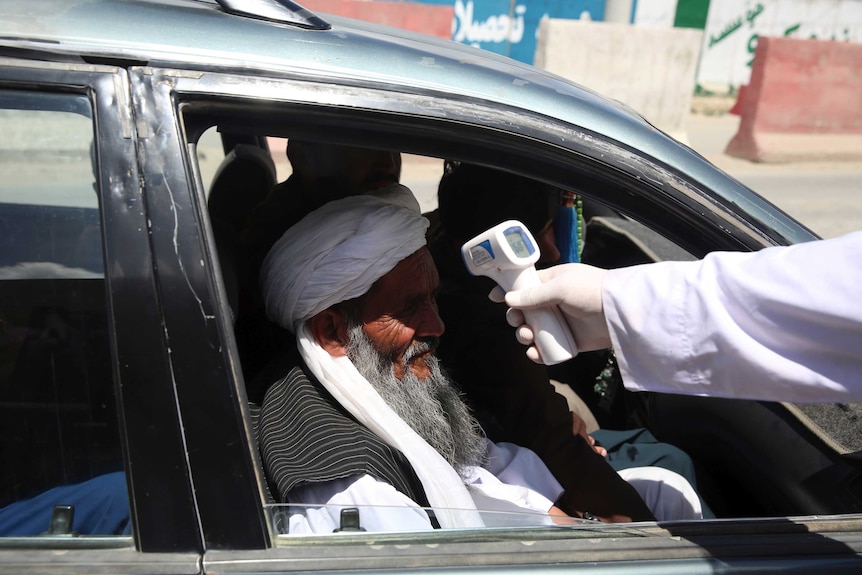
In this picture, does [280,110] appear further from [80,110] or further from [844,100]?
[844,100]

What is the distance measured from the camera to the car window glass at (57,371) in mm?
1237

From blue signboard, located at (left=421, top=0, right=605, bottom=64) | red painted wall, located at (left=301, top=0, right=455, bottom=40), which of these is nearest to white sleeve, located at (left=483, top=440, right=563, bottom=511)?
red painted wall, located at (left=301, top=0, right=455, bottom=40)

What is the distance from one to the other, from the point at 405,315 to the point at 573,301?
0.65 metres

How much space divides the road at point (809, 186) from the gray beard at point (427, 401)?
21.5ft

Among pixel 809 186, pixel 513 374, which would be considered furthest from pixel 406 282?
pixel 809 186

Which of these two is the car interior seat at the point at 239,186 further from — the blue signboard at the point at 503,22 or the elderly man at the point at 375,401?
the blue signboard at the point at 503,22

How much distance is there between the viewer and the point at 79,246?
4.12ft

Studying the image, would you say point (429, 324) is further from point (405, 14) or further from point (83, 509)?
point (405, 14)

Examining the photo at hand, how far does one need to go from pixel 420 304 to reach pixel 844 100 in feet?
40.0

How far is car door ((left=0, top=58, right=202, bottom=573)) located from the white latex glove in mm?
643

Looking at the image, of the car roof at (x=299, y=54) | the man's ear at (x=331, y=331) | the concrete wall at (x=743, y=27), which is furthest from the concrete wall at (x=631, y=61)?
the car roof at (x=299, y=54)

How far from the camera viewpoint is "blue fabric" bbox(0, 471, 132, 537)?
48.7 inches

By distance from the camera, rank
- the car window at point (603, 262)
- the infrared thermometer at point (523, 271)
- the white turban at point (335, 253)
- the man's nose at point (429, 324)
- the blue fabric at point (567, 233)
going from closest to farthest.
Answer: the car window at point (603, 262), the infrared thermometer at point (523, 271), the white turban at point (335, 253), the man's nose at point (429, 324), the blue fabric at point (567, 233)

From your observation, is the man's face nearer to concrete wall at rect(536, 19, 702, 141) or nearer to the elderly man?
the elderly man
